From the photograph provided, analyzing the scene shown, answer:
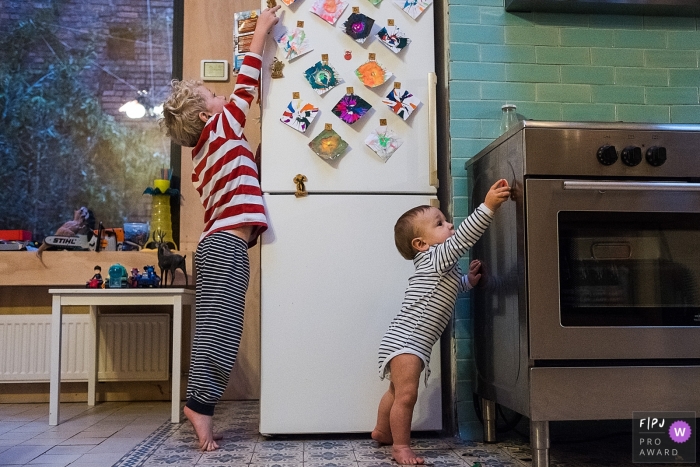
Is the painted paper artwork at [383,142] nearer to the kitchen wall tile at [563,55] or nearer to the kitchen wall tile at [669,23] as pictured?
the kitchen wall tile at [563,55]

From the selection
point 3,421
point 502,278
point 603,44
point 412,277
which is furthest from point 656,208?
point 3,421

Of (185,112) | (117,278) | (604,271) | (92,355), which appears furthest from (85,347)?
(604,271)

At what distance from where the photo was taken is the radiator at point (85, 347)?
2959 mm

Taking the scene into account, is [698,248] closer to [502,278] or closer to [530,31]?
[502,278]

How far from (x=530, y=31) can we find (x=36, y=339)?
254 cm

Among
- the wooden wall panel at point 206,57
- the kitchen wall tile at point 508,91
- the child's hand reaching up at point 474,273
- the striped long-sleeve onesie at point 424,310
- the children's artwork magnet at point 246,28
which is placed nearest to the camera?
the striped long-sleeve onesie at point 424,310

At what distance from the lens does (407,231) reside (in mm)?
1989

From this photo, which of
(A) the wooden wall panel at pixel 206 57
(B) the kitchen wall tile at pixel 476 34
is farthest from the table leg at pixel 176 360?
(B) the kitchen wall tile at pixel 476 34

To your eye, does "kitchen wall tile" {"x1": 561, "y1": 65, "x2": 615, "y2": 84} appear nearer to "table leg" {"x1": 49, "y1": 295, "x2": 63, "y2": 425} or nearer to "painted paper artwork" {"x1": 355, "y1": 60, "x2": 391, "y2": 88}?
"painted paper artwork" {"x1": 355, "y1": 60, "x2": 391, "y2": 88}

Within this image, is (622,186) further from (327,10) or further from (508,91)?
(327,10)

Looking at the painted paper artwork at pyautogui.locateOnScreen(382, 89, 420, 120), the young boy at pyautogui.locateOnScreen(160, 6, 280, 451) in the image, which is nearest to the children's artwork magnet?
the young boy at pyautogui.locateOnScreen(160, 6, 280, 451)

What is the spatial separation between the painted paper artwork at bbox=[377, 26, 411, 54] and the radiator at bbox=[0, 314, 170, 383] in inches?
65.3

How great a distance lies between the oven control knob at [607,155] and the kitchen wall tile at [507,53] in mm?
709

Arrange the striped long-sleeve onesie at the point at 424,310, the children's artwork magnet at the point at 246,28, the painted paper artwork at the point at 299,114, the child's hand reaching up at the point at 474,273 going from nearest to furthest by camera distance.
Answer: the striped long-sleeve onesie at the point at 424,310 < the child's hand reaching up at the point at 474,273 < the painted paper artwork at the point at 299,114 < the children's artwork magnet at the point at 246,28
